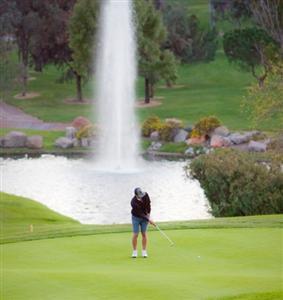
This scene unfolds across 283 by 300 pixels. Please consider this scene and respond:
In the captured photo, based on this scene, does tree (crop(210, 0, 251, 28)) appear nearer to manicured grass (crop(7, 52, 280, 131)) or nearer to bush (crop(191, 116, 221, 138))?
manicured grass (crop(7, 52, 280, 131))

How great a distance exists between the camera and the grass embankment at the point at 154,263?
1748 centimetres

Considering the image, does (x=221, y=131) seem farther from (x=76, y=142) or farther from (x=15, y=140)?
(x=15, y=140)

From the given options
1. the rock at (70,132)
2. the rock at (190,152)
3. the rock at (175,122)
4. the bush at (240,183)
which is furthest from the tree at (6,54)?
the bush at (240,183)

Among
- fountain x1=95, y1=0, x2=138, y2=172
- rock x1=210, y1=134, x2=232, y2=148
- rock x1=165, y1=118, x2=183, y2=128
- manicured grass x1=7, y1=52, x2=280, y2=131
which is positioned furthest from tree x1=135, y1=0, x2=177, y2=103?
rock x1=210, y1=134, x2=232, y2=148

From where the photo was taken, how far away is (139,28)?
77188 millimetres

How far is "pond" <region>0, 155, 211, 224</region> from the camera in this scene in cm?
4047

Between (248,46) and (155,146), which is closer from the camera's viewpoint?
(155,146)

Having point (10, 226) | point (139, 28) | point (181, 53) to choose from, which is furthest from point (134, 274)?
point (181, 53)

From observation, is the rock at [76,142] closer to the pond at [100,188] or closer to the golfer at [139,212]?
the pond at [100,188]

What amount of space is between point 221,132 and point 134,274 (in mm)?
45032

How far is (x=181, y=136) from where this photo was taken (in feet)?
212

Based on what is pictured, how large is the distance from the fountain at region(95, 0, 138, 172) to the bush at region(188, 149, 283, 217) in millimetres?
14484

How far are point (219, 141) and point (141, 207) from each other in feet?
133

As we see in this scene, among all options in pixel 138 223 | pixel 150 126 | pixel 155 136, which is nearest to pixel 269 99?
pixel 138 223
